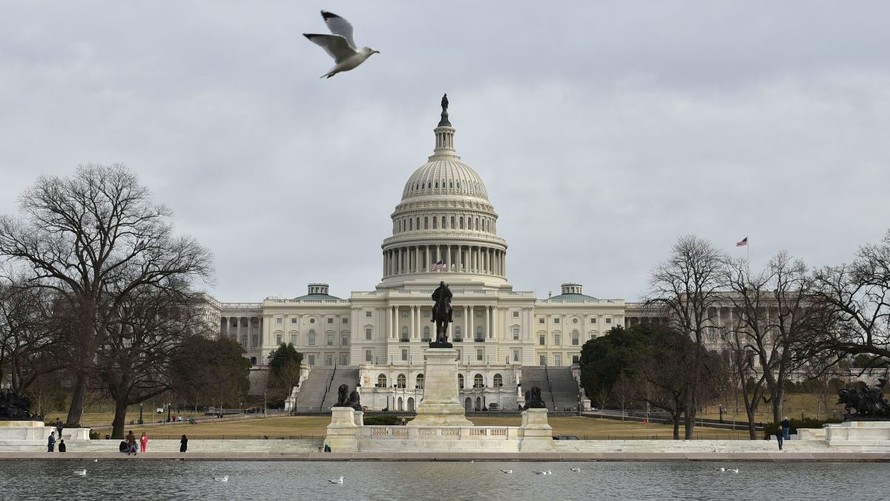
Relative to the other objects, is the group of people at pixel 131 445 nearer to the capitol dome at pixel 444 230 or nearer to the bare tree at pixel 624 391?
the bare tree at pixel 624 391

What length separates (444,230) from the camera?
611ft

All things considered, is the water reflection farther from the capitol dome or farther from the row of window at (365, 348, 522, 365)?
the capitol dome

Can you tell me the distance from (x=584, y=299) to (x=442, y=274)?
22769 mm

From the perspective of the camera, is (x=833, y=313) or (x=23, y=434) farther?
(x=833, y=313)

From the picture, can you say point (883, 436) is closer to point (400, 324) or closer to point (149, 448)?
point (149, 448)

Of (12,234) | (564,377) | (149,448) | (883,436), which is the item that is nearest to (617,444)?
(883,436)

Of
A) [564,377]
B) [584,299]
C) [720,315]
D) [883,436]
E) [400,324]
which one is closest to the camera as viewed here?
[883,436]

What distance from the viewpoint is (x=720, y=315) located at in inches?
6462

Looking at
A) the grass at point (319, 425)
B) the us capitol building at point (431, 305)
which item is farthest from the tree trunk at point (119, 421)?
the us capitol building at point (431, 305)

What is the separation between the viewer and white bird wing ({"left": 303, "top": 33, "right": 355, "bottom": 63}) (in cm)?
2422

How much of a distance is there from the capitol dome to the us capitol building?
149 millimetres

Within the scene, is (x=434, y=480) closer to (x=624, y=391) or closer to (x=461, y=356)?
(x=624, y=391)

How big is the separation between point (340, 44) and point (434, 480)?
1901 cm

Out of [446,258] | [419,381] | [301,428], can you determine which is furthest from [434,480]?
[446,258]
